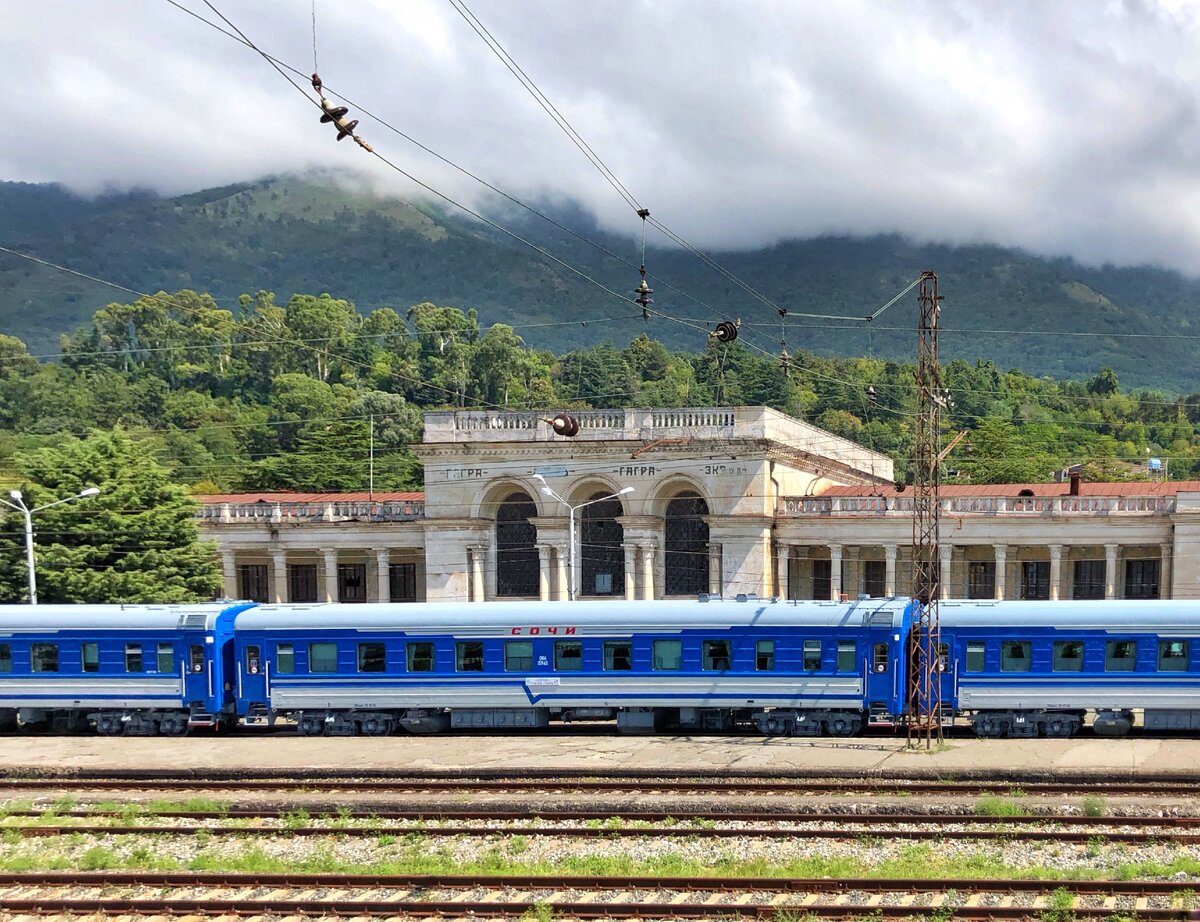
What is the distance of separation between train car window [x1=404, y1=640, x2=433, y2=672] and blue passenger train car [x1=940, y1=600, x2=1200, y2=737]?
1268cm

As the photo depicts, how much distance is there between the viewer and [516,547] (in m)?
58.7

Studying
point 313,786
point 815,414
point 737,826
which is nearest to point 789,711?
point 737,826

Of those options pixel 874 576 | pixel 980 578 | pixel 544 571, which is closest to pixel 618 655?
pixel 544 571

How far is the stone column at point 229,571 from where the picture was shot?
206 ft

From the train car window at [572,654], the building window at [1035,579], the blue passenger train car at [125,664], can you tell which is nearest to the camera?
the train car window at [572,654]

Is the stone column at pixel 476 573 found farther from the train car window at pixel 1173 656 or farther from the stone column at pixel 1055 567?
the train car window at pixel 1173 656

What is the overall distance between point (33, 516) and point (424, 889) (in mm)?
37280

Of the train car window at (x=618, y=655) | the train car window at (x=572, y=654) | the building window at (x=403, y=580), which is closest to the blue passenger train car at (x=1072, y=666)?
the train car window at (x=618, y=655)

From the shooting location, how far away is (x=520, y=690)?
111 ft

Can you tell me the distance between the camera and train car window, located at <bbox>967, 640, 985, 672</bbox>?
107 ft

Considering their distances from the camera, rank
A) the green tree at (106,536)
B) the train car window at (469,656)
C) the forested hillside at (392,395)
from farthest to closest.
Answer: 1. the forested hillside at (392,395)
2. the green tree at (106,536)
3. the train car window at (469,656)

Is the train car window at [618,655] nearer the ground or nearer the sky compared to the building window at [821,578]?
nearer the sky

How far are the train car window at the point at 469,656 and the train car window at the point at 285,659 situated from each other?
14.2 feet

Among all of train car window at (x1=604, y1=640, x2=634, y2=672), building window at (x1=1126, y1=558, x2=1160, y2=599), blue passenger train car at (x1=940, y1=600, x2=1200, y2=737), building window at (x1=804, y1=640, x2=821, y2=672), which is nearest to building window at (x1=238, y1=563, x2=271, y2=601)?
train car window at (x1=604, y1=640, x2=634, y2=672)
